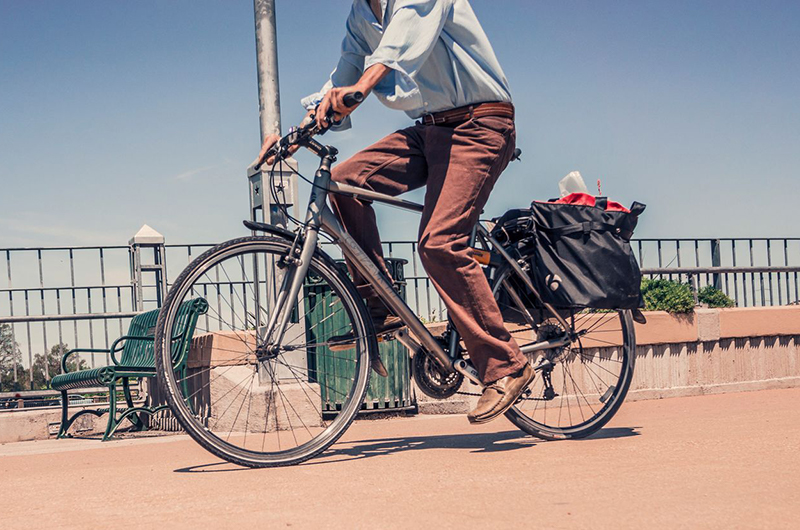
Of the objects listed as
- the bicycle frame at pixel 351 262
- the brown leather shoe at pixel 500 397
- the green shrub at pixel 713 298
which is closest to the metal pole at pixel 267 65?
the bicycle frame at pixel 351 262

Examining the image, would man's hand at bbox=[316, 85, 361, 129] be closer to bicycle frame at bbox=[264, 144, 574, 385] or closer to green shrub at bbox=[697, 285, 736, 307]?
bicycle frame at bbox=[264, 144, 574, 385]

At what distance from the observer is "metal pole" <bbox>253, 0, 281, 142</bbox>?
234 inches

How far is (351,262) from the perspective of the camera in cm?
386

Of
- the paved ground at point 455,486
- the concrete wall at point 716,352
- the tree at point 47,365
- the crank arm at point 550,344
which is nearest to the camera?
the paved ground at point 455,486

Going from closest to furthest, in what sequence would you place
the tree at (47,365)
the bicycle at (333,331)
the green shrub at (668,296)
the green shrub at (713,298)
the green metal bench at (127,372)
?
1. the bicycle at (333,331)
2. the green metal bench at (127,372)
3. the green shrub at (668,296)
4. the green shrub at (713,298)
5. the tree at (47,365)

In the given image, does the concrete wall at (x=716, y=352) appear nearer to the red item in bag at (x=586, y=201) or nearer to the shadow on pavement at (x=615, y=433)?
the shadow on pavement at (x=615, y=433)

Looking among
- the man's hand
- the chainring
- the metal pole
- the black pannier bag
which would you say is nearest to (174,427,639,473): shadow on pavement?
the chainring

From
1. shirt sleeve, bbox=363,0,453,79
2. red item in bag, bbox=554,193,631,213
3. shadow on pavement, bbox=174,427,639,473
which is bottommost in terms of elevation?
shadow on pavement, bbox=174,427,639,473

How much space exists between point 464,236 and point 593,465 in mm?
1059

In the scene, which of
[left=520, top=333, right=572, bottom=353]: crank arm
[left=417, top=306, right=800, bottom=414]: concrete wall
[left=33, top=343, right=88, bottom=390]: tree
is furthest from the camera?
[left=33, top=343, right=88, bottom=390]: tree

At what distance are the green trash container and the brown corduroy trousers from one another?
169 centimetres

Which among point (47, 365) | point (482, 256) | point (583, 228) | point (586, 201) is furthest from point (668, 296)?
point (47, 365)

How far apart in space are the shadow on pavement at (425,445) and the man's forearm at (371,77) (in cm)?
142

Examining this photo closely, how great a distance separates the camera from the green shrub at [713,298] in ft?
29.2
